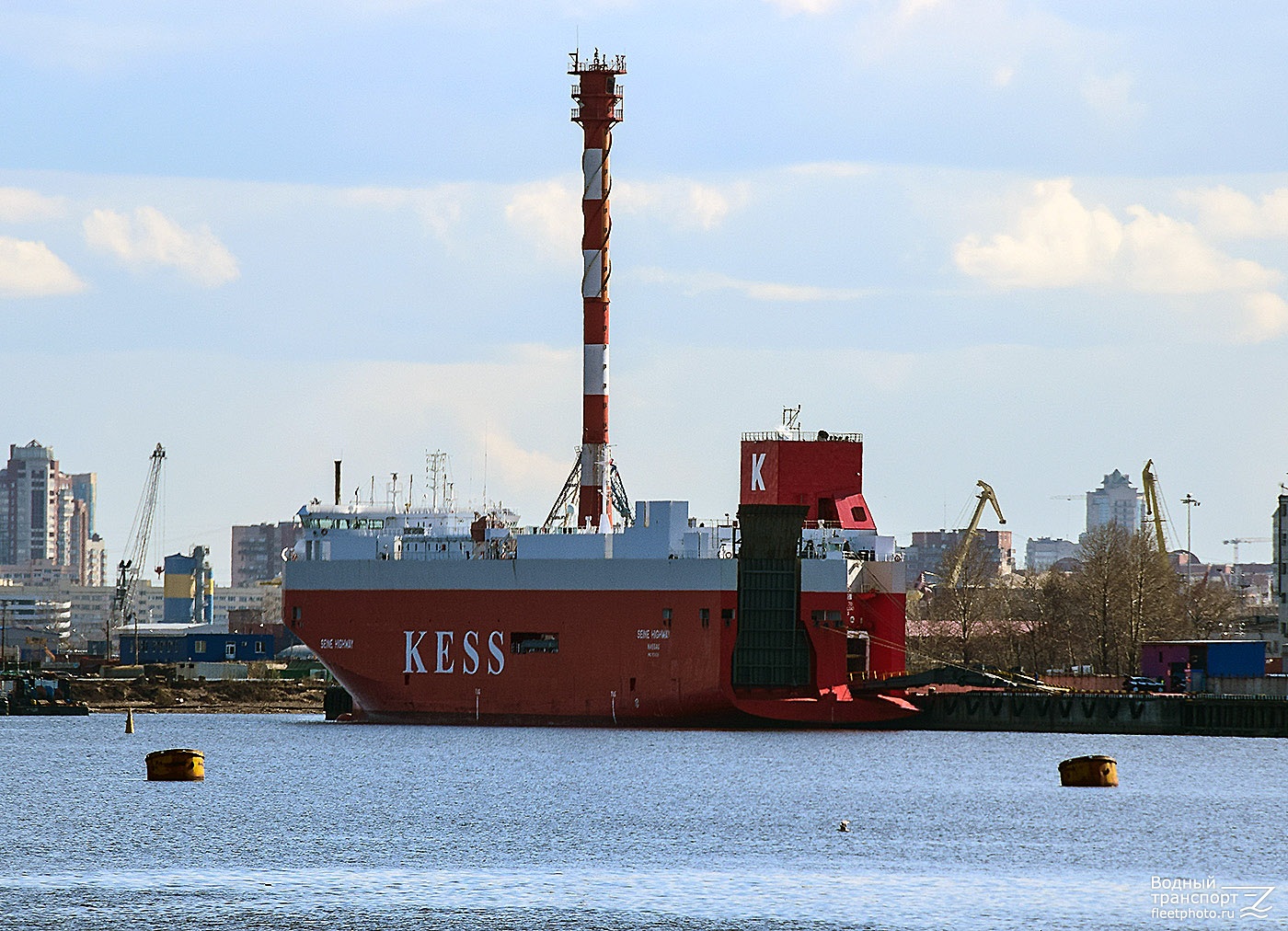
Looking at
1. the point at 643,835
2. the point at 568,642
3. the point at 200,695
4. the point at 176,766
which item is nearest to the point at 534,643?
the point at 568,642

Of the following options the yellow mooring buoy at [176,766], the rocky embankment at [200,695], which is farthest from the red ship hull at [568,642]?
the rocky embankment at [200,695]

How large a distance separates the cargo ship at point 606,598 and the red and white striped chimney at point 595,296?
0.19 feet

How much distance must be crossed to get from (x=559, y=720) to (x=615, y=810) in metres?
20.8

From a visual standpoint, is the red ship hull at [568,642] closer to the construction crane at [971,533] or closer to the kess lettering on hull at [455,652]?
the kess lettering on hull at [455,652]

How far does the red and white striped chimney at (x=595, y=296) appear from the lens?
233 ft

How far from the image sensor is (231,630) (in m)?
168

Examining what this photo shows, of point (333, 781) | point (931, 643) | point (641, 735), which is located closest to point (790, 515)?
point (641, 735)

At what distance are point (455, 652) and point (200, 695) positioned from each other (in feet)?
130

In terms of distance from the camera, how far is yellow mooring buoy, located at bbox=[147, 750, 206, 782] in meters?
57.4

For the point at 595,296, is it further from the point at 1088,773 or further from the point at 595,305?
the point at 1088,773

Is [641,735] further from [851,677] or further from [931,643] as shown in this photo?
[931,643]

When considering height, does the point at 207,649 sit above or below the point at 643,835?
above

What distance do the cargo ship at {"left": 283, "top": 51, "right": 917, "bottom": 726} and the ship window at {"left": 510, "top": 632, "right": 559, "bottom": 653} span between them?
2.2 inches

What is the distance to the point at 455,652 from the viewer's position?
7006 cm
